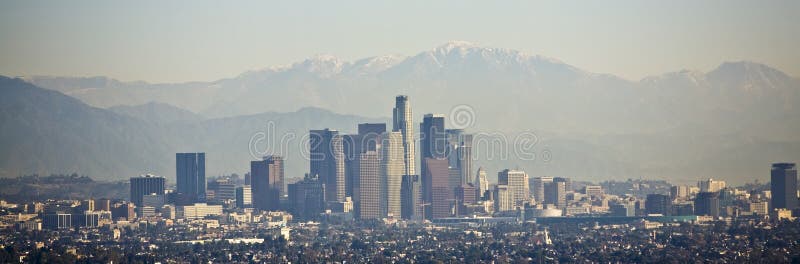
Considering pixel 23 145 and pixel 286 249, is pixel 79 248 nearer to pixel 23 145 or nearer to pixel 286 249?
pixel 286 249

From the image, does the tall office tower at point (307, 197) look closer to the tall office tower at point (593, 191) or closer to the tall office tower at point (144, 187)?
the tall office tower at point (144, 187)

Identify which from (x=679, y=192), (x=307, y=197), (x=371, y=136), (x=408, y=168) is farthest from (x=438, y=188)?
(x=679, y=192)

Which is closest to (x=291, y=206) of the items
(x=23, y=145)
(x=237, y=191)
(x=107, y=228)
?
(x=237, y=191)

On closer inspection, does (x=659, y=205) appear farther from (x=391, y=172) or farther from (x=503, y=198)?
(x=391, y=172)

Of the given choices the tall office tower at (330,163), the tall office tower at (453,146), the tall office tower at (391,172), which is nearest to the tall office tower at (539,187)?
the tall office tower at (453,146)

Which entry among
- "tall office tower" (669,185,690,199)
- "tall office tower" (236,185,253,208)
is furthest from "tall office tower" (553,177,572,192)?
"tall office tower" (236,185,253,208)
